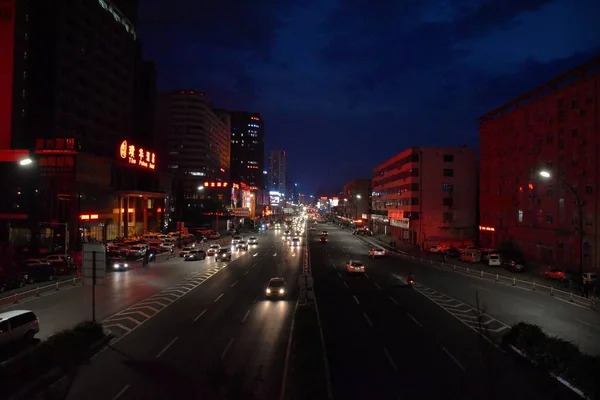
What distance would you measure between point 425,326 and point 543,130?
133ft

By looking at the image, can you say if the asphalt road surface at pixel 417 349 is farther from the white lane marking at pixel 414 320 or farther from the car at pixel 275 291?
the car at pixel 275 291

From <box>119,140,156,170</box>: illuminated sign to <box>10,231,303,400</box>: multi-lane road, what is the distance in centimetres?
3651

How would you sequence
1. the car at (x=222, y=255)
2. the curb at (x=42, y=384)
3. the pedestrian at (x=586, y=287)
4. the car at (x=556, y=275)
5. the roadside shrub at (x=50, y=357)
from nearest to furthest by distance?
the curb at (x=42, y=384)
the roadside shrub at (x=50, y=357)
the pedestrian at (x=586, y=287)
the car at (x=556, y=275)
the car at (x=222, y=255)

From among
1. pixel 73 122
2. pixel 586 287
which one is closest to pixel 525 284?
pixel 586 287

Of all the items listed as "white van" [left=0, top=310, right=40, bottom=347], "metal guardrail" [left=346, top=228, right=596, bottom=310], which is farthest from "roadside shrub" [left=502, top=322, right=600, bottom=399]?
"white van" [left=0, top=310, right=40, bottom=347]

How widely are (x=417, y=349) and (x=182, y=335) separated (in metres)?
10.2

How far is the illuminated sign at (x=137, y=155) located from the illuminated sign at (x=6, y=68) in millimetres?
16742

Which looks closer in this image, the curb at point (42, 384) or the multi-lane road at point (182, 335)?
the curb at point (42, 384)

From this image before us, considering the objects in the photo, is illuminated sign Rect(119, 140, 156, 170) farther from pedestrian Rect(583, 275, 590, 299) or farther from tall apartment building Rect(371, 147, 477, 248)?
pedestrian Rect(583, 275, 590, 299)

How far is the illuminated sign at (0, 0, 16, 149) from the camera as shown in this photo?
57000 millimetres

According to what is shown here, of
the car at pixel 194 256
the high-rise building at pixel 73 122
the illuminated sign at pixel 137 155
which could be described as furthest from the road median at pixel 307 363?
the illuminated sign at pixel 137 155

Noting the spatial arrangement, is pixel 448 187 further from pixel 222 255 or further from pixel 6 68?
pixel 6 68

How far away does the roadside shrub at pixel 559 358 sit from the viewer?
13.5m

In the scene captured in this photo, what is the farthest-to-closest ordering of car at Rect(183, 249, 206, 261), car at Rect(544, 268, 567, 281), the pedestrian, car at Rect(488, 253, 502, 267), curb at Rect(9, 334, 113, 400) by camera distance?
car at Rect(183, 249, 206, 261), car at Rect(488, 253, 502, 267), car at Rect(544, 268, 567, 281), the pedestrian, curb at Rect(9, 334, 113, 400)
